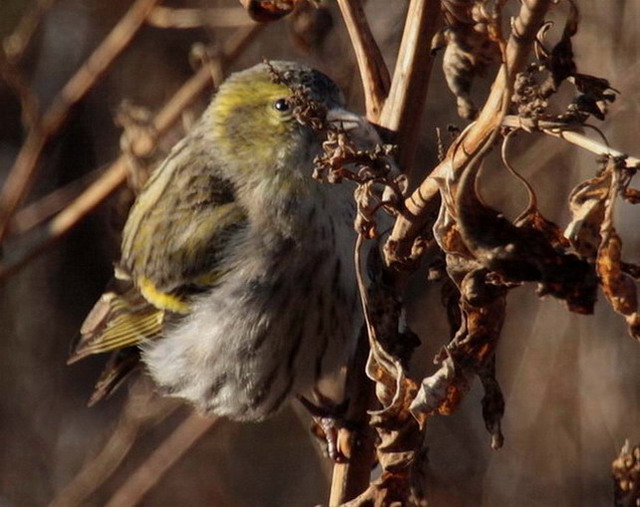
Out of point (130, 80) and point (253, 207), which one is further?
point (130, 80)

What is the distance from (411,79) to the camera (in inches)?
90.2

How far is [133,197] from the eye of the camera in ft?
13.7

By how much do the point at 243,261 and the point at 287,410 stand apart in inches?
108

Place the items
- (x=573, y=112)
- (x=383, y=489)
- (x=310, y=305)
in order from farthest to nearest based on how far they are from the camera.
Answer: (x=310, y=305)
(x=383, y=489)
(x=573, y=112)

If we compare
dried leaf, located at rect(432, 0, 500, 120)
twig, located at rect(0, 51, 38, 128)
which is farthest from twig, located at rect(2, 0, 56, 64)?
dried leaf, located at rect(432, 0, 500, 120)

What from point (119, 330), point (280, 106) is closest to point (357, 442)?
point (280, 106)

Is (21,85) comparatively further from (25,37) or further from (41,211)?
(41,211)

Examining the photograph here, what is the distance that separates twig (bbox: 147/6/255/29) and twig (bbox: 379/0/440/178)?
1.68 m

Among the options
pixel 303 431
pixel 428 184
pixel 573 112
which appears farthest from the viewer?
pixel 303 431

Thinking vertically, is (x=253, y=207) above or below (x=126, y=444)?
above

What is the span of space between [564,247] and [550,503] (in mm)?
3167

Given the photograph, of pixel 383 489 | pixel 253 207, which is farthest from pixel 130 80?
pixel 383 489

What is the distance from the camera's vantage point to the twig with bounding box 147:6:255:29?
4.00 meters

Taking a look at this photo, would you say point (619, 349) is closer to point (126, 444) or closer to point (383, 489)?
point (126, 444)
